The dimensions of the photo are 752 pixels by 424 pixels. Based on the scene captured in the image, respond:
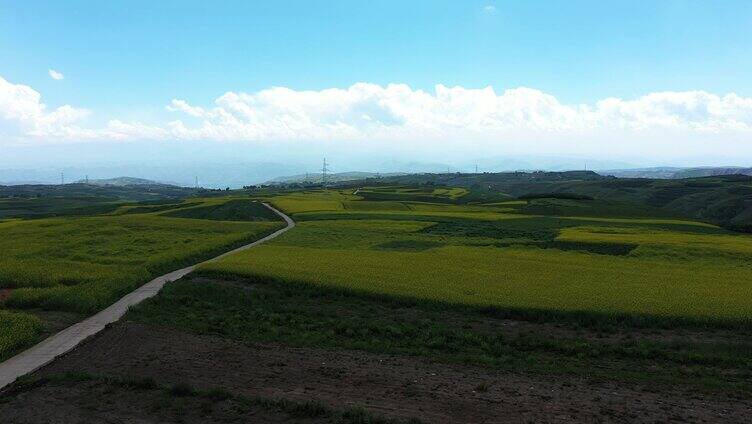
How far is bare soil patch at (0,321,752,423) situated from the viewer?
44.3ft

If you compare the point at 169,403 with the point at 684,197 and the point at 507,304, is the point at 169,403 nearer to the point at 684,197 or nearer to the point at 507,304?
the point at 507,304

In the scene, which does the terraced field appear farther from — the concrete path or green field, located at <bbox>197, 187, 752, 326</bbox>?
the concrete path

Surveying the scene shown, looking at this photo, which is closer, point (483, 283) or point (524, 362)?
point (524, 362)

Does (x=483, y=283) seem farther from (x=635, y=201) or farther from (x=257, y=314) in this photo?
(x=635, y=201)

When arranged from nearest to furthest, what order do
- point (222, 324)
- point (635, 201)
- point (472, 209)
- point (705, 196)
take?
point (222, 324) < point (472, 209) < point (705, 196) < point (635, 201)

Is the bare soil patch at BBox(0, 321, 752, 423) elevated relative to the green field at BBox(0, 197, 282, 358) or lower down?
lower down

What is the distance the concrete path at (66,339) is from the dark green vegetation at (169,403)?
4.71ft

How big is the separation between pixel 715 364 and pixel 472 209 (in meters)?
62.3

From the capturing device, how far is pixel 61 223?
55.3 metres

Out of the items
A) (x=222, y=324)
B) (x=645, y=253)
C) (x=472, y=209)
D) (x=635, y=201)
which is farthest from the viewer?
(x=635, y=201)

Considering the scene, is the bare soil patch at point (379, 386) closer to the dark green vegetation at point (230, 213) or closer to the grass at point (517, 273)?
the grass at point (517, 273)

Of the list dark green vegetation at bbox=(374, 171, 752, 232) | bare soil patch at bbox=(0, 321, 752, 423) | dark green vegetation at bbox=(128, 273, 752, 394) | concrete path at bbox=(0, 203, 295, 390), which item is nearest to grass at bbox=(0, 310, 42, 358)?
concrete path at bbox=(0, 203, 295, 390)

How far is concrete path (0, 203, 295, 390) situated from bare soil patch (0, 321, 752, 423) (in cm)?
69

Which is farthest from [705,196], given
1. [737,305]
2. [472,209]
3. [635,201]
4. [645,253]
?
[737,305]
